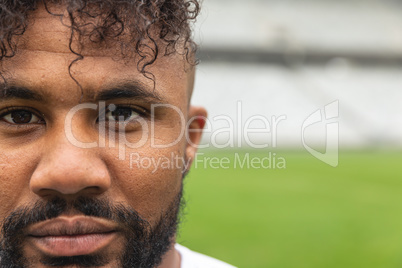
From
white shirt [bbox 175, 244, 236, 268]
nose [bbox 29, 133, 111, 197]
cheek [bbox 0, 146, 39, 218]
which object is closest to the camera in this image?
nose [bbox 29, 133, 111, 197]

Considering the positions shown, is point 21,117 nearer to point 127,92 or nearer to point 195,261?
point 127,92

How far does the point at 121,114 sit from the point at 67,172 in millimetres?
365

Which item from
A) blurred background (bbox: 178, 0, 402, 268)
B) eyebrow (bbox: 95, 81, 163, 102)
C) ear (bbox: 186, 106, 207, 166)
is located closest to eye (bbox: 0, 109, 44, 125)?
eyebrow (bbox: 95, 81, 163, 102)

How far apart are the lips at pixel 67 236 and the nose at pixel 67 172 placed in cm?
10

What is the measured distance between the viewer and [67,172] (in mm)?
1957

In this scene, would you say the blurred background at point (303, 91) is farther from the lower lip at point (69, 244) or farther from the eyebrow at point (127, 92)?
the lower lip at point (69, 244)

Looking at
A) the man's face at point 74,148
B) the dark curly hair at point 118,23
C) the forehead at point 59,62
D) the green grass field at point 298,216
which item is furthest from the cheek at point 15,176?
the green grass field at point 298,216

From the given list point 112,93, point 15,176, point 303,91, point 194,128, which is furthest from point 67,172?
point 303,91

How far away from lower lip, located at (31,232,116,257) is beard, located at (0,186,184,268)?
24 mm

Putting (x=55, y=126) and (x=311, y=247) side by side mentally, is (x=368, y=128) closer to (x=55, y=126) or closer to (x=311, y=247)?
(x=311, y=247)

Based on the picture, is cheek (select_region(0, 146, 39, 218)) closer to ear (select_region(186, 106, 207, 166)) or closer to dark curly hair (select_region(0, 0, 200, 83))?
dark curly hair (select_region(0, 0, 200, 83))

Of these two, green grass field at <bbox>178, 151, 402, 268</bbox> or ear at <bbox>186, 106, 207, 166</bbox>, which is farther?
green grass field at <bbox>178, 151, 402, 268</bbox>

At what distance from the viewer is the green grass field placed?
6934mm

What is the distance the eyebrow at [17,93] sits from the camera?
6.84ft
